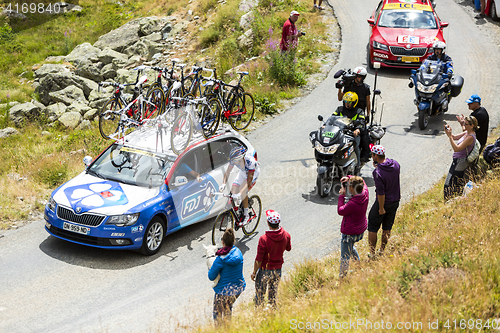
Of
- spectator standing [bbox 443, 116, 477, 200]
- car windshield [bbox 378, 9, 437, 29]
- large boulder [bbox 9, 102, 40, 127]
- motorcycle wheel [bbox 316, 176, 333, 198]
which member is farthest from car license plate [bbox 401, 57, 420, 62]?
large boulder [bbox 9, 102, 40, 127]

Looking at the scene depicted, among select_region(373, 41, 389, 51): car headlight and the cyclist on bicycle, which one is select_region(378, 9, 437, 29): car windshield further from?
the cyclist on bicycle

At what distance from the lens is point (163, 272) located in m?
8.69

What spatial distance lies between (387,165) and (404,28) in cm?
1264

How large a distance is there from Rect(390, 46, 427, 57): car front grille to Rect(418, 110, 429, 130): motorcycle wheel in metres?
4.12

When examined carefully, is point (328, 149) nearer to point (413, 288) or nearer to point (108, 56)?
point (413, 288)

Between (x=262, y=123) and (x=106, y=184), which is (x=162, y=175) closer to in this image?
(x=106, y=184)

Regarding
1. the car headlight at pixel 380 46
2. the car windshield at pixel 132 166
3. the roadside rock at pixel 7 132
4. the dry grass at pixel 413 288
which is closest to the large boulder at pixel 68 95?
the roadside rock at pixel 7 132

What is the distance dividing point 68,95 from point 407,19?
48.8ft

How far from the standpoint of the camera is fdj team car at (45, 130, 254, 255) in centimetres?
859

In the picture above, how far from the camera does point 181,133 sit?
32.7 feet

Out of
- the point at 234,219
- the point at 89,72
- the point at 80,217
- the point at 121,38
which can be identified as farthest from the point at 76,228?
the point at 121,38

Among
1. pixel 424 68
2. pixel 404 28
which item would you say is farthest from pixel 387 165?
pixel 404 28

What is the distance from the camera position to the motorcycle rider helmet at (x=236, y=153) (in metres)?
10.4

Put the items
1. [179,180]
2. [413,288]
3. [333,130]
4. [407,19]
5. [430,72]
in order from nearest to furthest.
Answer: [413,288] < [179,180] < [333,130] < [430,72] < [407,19]
